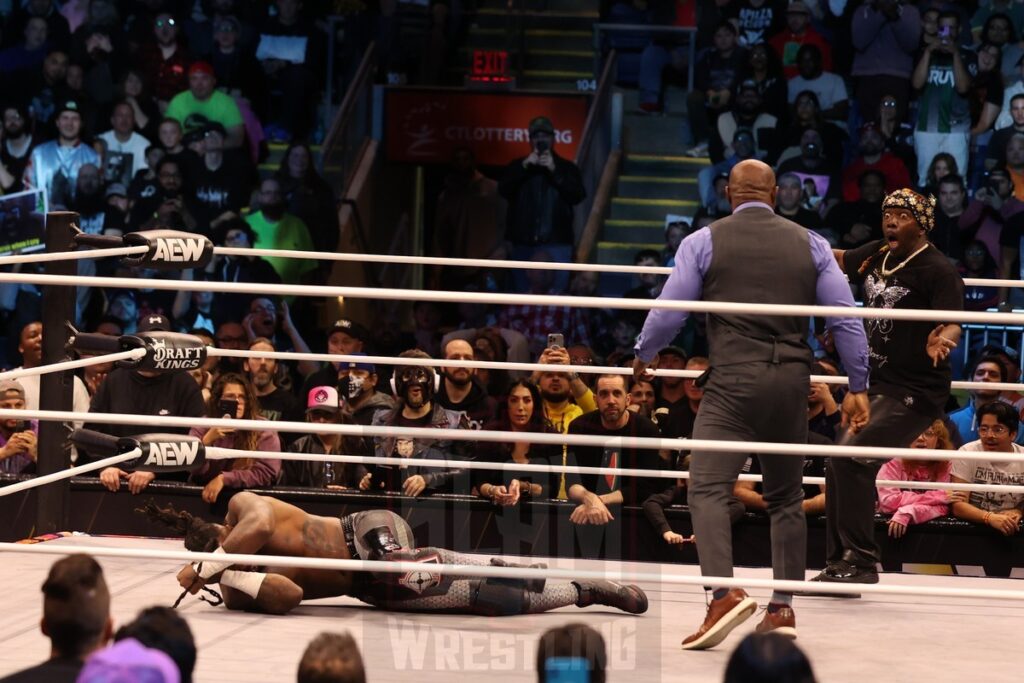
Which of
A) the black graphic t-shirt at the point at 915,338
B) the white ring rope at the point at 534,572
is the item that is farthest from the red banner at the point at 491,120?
the white ring rope at the point at 534,572

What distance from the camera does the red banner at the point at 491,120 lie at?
9.26 meters

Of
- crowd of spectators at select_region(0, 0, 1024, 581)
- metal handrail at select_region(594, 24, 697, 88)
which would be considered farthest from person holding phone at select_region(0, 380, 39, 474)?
metal handrail at select_region(594, 24, 697, 88)

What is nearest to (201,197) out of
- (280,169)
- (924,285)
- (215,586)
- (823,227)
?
(280,169)

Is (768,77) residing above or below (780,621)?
above

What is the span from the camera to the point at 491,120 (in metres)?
9.30

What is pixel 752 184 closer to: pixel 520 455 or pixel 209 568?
pixel 209 568

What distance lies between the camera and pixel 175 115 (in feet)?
30.2

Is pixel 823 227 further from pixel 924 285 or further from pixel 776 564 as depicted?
pixel 776 564

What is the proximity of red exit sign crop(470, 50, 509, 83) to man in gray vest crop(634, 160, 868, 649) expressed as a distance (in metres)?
5.91

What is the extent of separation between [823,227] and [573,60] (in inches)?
115

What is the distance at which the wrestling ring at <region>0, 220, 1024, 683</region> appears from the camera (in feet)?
10.8

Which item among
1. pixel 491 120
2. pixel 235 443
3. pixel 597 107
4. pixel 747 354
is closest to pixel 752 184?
pixel 747 354

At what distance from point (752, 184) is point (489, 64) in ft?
19.6

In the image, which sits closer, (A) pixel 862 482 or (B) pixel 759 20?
(A) pixel 862 482
